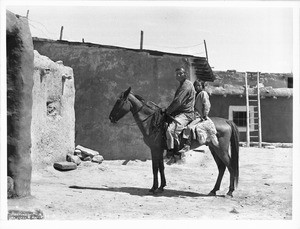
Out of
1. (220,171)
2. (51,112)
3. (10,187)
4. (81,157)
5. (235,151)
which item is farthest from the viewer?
(81,157)

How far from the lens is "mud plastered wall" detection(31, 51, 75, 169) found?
9500mm

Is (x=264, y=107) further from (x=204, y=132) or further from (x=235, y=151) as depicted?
(x=204, y=132)

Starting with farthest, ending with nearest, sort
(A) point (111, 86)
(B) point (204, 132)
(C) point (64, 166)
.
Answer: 1. (A) point (111, 86)
2. (C) point (64, 166)
3. (B) point (204, 132)

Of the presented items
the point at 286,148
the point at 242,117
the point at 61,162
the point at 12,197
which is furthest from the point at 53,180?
the point at 242,117

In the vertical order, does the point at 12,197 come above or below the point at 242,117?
below

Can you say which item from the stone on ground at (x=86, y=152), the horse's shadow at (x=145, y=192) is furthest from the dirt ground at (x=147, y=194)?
the stone on ground at (x=86, y=152)

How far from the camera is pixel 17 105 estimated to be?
22.5ft

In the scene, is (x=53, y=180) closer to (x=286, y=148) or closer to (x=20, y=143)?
(x=20, y=143)

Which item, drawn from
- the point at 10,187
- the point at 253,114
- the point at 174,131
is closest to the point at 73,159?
the point at 174,131

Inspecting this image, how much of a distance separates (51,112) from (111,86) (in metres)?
2.28

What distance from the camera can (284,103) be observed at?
19.8 metres

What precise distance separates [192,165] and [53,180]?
165 inches

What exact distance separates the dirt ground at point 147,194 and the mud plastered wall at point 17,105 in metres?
0.42

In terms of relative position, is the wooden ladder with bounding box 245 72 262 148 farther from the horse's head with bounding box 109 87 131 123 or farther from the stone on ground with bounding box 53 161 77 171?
the horse's head with bounding box 109 87 131 123
